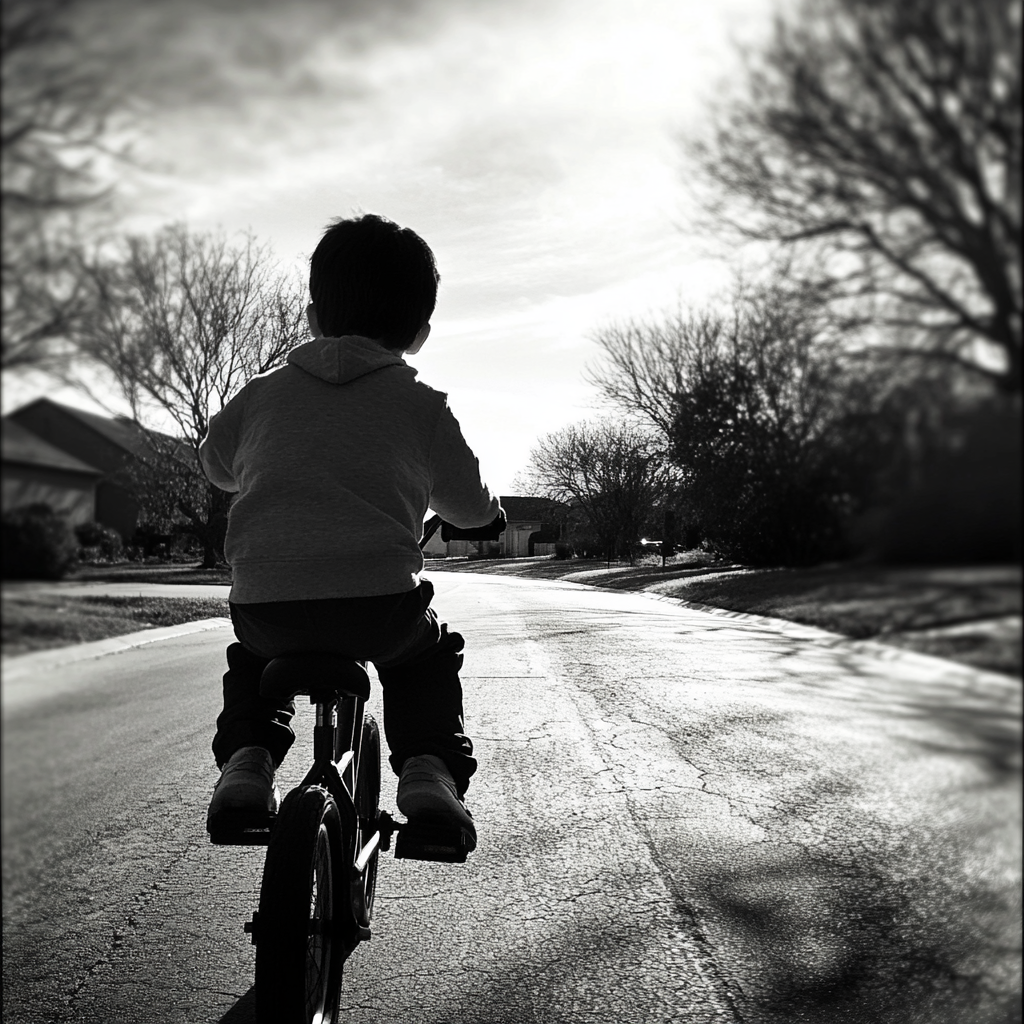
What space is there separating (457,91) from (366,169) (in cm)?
11

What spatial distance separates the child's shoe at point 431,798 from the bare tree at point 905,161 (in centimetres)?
123

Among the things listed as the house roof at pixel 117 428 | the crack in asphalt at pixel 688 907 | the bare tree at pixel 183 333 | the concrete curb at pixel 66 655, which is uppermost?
the bare tree at pixel 183 333

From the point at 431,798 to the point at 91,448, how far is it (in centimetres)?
107

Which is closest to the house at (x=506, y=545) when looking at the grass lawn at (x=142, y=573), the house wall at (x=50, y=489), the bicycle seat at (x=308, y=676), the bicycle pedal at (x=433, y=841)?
the bicycle seat at (x=308, y=676)

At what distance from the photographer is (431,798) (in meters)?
1.77

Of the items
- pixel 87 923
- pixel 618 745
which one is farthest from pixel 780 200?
pixel 618 745

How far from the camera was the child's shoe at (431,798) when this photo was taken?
176 centimetres

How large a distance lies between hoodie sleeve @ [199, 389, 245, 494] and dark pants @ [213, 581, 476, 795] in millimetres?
187

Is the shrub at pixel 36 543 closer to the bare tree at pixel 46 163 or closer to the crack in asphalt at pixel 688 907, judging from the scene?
the bare tree at pixel 46 163

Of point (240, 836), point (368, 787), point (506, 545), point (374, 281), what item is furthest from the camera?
point (506, 545)

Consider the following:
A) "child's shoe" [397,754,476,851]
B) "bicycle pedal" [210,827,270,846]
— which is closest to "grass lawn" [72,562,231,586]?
"bicycle pedal" [210,827,270,846]

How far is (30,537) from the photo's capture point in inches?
29.5

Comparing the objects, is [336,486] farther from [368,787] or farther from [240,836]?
[368,787]

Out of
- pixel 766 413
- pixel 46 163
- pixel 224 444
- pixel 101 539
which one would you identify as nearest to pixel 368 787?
pixel 224 444
